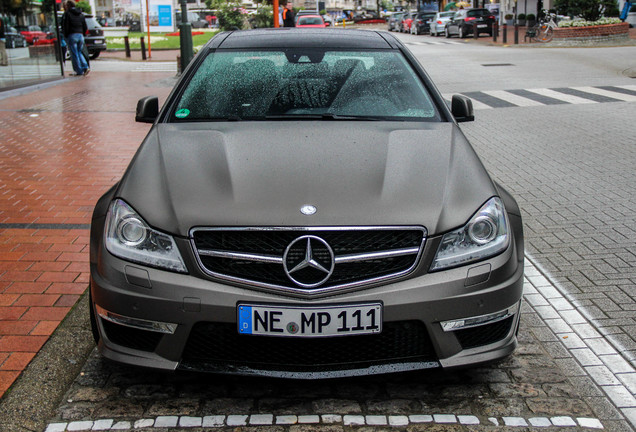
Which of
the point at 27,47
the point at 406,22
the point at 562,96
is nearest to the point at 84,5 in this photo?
the point at 406,22

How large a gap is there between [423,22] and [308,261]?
53.3 meters

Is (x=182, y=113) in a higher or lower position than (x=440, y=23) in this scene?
lower

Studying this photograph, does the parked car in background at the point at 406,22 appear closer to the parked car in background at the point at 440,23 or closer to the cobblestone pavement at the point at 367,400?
the parked car in background at the point at 440,23

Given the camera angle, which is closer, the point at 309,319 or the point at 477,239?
the point at 309,319

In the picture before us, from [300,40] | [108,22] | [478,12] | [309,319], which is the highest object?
[478,12]

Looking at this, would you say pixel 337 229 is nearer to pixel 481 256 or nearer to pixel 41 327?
pixel 481 256

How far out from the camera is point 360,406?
3.28 m

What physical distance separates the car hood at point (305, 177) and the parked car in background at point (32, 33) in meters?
14.0

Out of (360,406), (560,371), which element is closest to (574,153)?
(560,371)

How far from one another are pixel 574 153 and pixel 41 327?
695cm

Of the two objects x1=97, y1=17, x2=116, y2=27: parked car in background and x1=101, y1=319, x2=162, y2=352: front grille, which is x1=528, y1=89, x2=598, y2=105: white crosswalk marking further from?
x1=97, y1=17, x2=116, y2=27: parked car in background

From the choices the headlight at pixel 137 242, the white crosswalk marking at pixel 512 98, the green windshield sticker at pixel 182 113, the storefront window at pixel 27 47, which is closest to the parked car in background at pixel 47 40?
the storefront window at pixel 27 47

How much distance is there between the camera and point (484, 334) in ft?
10.6

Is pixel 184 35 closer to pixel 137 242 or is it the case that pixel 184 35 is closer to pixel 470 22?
pixel 137 242
